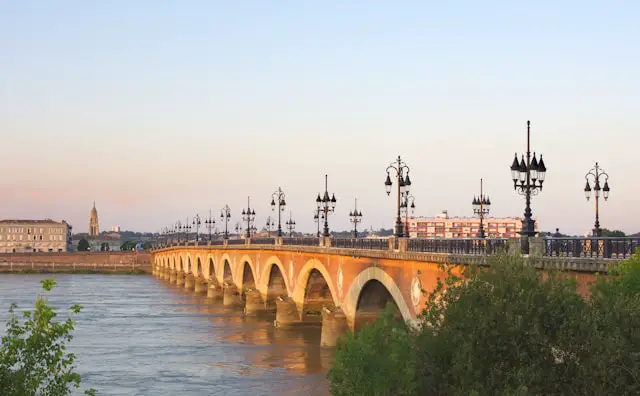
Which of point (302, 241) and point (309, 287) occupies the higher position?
point (302, 241)

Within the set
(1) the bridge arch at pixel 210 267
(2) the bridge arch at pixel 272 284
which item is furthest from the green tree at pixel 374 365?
(1) the bridge arch at pixel 210 267

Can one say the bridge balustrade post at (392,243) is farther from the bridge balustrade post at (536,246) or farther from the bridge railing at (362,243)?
the bridge balustrade post at (536,246)

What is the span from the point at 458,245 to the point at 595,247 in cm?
913

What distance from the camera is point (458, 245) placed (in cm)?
3192

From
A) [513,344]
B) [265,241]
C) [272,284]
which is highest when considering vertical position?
[265,241]

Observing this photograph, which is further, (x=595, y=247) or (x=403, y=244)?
(x=403, y=244)

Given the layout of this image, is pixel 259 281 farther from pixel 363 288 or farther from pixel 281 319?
pixel 363 288

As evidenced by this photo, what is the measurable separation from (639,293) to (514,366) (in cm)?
333

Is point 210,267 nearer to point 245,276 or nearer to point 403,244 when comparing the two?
point 245,276

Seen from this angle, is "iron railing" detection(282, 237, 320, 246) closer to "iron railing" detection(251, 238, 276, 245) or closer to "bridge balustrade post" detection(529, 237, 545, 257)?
"iron railing" detection(251, 238, 276, 245)

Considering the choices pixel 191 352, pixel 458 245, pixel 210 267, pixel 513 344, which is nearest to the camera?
pixel 513 344

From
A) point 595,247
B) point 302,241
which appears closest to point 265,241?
Answer: point 302,241

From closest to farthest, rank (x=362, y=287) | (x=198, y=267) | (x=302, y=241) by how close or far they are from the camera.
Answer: (x=362, y=287) → (x=302, y=241) → (x=198, y=267)

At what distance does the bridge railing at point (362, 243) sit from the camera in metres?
42.6
